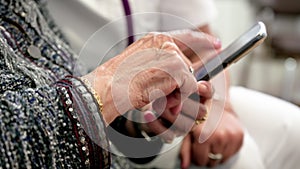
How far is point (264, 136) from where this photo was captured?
92cm

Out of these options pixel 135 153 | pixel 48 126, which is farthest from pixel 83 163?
pixel 135 153

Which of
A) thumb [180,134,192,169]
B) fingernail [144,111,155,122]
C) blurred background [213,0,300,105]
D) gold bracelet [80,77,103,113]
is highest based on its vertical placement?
gold bracelet [80,77,103,113]

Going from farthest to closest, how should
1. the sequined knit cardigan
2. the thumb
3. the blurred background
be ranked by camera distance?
the blurred background < the thumb < the sequined knit cardigan

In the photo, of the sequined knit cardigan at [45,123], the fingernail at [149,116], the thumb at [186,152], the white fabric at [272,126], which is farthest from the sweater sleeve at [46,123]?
the white fabric at [272,126]

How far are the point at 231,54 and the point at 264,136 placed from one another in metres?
0.30

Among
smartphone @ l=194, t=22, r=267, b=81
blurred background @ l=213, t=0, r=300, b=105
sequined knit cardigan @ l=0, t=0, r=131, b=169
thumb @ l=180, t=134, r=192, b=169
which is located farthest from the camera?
blurred background @ l=213, t=0, r=300, b=105

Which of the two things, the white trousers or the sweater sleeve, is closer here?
the sweater sleeve

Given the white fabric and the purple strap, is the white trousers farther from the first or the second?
the purple strap

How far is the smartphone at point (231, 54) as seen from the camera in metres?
0.65

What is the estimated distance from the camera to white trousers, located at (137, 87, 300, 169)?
838 millimetres

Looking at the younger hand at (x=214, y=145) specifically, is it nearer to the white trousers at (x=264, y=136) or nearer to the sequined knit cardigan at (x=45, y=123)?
the white trousers at (x=264, y=136)

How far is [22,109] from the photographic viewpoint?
53 cm

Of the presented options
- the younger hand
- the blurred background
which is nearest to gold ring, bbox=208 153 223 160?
the younger hand

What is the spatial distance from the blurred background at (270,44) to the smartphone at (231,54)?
4.19ft
